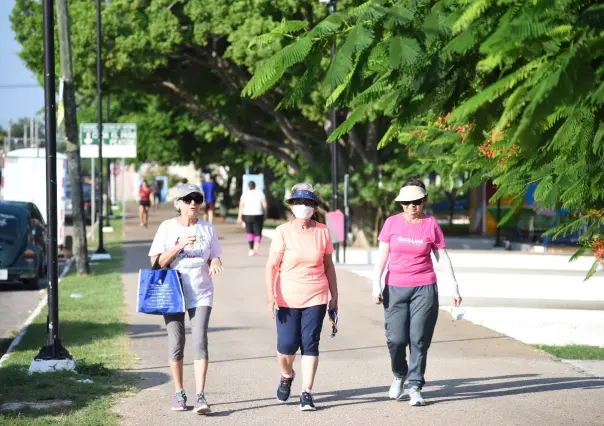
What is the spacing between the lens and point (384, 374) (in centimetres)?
1159

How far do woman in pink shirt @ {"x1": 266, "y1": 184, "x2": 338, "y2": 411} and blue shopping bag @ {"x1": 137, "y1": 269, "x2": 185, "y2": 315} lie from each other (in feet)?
2.35

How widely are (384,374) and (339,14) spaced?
589 cm

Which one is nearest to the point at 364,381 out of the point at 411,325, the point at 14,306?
the point at 411,325

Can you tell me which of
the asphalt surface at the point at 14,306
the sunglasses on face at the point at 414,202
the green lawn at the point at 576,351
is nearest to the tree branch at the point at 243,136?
the asphalt surface at the point at 14,306

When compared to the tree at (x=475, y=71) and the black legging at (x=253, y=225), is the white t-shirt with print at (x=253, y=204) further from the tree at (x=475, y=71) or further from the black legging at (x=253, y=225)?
the tree at (x=475, y=71)

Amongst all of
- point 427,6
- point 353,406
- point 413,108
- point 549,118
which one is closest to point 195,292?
point 353,406

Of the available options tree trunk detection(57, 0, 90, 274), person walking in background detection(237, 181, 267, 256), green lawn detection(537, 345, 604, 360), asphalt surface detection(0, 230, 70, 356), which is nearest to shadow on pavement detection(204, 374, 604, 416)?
green lawn detection(537, 345, 604, 360)

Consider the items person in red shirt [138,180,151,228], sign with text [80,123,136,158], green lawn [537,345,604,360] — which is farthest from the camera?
person in red shirt [138,180,151,228]

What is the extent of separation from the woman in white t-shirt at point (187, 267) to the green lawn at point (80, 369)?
67 cm

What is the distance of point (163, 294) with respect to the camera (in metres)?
9.40

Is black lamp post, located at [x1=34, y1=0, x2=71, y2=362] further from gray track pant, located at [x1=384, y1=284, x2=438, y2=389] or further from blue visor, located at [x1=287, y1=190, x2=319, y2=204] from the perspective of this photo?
gray track pant, located at [x1=384, y1=284, x2=438, y2=389]

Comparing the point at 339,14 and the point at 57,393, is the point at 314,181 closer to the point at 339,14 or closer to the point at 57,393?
the point at 57,393

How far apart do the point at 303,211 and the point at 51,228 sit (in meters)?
3.14

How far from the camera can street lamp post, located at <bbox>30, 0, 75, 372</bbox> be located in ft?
37.1
